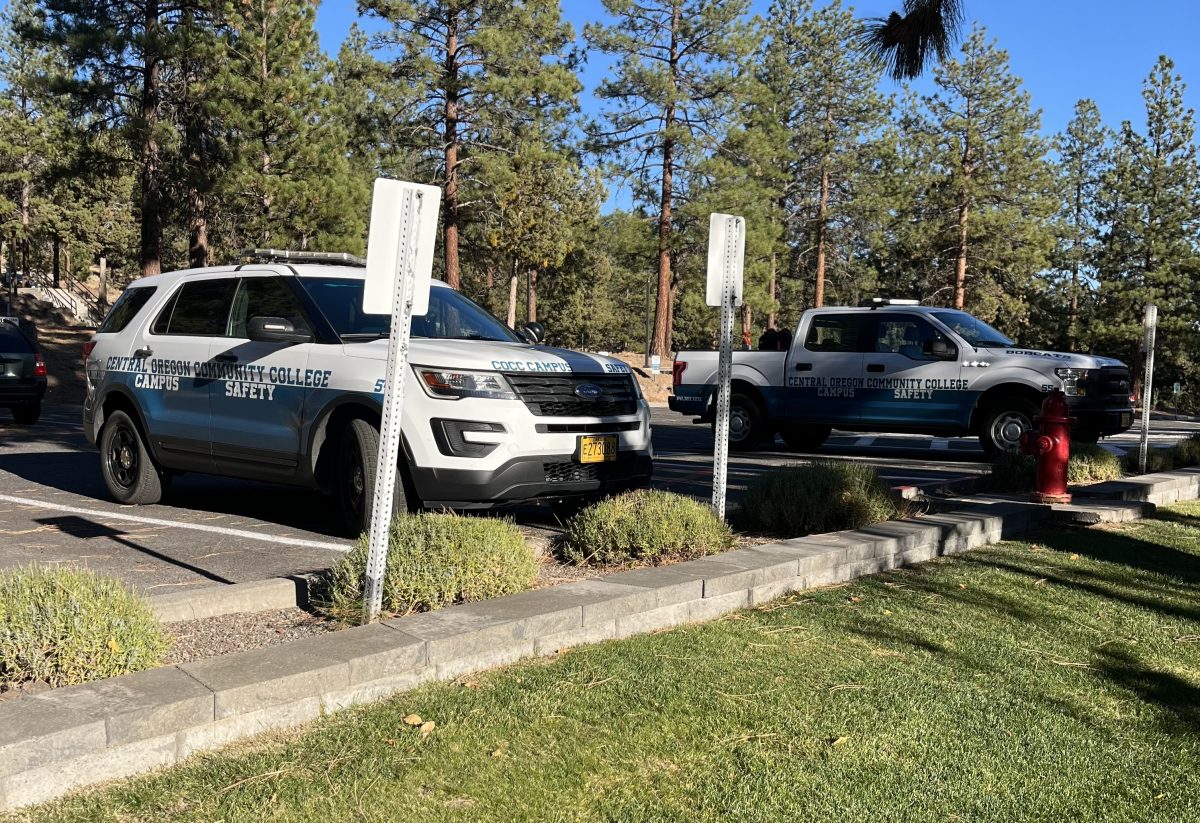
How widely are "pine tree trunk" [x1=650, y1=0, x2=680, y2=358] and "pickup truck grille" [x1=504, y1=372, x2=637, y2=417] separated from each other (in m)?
30.1

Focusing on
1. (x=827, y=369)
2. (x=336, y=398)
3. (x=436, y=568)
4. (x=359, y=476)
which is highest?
(x=827, y=369)

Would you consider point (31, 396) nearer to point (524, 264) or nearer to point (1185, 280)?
point (524, 264)

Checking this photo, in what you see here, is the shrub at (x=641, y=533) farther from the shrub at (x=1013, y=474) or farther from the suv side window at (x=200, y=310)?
the shrub at (x=1013, y=474)

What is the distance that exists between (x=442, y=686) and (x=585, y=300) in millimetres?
74435

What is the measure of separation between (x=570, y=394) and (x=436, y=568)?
220 centimetres

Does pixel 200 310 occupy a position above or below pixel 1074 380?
below

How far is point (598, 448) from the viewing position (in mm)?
7023

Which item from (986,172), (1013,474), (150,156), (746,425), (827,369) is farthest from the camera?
(986,172)

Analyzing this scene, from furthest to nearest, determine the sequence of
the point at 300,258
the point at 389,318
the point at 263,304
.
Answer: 1. the point at 300,258
2. the point at 263,304
3. the point at 389,318

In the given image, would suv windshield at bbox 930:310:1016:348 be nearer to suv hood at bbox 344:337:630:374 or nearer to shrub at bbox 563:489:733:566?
suv hood at bbox 344:337:630:374

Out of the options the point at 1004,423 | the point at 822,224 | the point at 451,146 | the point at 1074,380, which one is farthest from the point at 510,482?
the point at 822,224

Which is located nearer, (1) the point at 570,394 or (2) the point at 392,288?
(2) the point at 392,288

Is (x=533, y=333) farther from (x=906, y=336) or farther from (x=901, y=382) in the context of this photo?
(x=906, y=336)

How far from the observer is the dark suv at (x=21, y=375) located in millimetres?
17219
